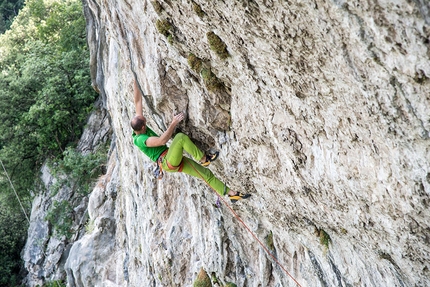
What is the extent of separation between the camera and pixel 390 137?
4.89 meters

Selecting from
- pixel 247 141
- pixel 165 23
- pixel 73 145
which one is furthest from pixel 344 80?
pixel 73 145

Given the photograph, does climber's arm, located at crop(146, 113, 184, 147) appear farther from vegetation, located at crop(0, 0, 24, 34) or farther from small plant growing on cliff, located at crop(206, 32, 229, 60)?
vegetation, located at crop(0, 0, 24, 34)

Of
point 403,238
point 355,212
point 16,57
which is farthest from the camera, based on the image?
point 16,57

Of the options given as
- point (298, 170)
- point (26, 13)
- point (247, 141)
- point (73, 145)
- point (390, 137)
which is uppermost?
point (390, 137)

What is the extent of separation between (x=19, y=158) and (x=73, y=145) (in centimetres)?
318

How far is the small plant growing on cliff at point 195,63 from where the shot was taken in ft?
24.1

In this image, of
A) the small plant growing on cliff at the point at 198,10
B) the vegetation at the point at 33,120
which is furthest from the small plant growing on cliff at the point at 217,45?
the vegetation at the point at 33,120

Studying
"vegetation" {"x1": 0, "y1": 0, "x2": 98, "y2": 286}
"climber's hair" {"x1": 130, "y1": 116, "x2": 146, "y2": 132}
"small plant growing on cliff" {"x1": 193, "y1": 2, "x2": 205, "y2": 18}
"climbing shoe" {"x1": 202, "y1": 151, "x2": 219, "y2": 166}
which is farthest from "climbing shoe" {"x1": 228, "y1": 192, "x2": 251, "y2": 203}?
"vegetation" {"x1": 0, "y1": 0, "x2": 98, "y2": 286}

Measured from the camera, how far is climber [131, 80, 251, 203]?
27.4 ft

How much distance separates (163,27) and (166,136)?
1.94 metres

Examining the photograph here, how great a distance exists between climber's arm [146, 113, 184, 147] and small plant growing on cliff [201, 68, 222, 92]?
3.48ft

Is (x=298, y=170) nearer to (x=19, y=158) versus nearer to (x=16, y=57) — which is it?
(x=19, y=158)

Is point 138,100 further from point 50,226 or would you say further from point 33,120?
point 33,120

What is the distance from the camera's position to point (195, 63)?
738 cm
